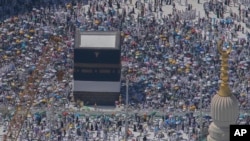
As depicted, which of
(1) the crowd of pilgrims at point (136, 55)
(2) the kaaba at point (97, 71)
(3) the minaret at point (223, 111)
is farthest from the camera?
(2) the kaaba at point (97, 71)

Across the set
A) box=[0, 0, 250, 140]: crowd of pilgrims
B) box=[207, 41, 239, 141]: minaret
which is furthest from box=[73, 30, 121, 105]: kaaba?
box=[207, 41, 239, 141]: minaret

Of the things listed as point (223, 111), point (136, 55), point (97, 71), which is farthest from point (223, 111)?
point (136, 55)

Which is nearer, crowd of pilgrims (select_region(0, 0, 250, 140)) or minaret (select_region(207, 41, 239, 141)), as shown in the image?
minaret (select_region(207, 41, 239, 141))

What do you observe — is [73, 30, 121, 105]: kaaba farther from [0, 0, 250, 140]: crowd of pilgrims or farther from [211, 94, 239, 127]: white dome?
[211, 94, 239, 127]: white dome

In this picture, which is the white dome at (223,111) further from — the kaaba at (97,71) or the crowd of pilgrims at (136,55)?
the kaaba at (97,71)

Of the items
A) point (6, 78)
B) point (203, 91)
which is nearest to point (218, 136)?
point (203, 91)

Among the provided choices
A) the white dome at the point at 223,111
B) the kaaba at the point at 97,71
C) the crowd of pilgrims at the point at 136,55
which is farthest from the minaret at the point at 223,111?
the kaaba at the point at 97,71
